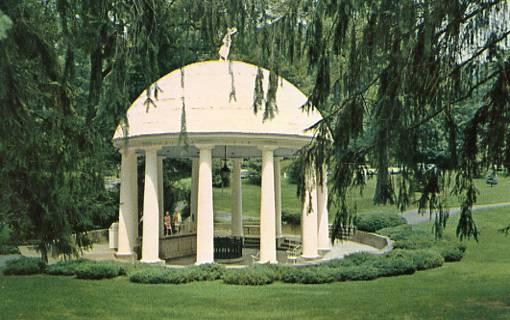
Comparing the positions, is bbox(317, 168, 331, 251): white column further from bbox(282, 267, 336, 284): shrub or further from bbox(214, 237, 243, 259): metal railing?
bbox(282, 267, 336, 284): shrub

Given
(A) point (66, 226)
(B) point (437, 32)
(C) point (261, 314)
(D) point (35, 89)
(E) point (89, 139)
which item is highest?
(B) point (437, 32)

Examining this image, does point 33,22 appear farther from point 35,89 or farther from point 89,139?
point 89,139

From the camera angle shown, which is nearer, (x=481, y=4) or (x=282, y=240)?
(x=481, y=4)

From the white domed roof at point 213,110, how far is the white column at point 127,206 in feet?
4.75

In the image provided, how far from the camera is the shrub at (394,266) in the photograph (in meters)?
19.1

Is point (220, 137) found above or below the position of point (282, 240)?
above

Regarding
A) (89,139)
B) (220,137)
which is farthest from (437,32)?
(220,137)

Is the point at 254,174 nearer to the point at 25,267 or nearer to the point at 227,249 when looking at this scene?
the point at 227,249

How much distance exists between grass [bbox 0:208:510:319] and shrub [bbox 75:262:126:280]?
344 millimetres

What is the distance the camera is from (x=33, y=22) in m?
8.45

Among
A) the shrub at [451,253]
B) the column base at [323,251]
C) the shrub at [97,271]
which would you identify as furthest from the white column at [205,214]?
the shrub at [451,253]

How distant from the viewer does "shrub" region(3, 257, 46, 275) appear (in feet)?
65.2

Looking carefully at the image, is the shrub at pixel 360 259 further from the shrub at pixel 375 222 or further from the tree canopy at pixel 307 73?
the shrub at pixel 375 222

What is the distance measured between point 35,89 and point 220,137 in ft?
36.2
